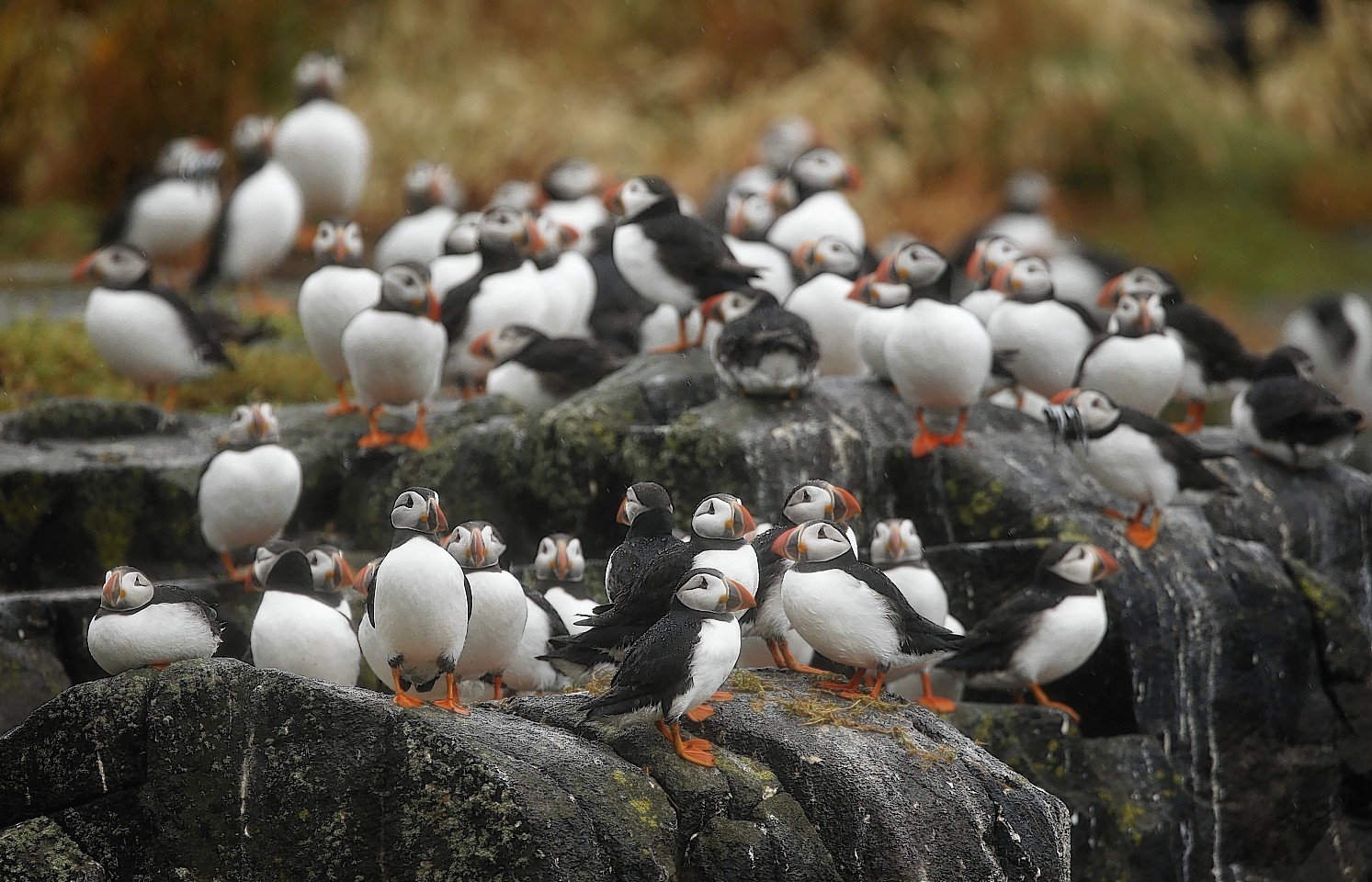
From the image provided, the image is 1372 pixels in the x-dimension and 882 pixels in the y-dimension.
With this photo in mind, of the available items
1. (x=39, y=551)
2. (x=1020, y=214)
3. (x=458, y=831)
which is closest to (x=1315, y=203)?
(x=1020, y=214)

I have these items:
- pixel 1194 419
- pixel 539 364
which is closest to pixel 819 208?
pixel 539 364

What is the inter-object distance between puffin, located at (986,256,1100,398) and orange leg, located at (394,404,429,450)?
2.95 metres

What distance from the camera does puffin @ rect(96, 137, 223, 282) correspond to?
37.0ft

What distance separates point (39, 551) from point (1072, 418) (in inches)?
191

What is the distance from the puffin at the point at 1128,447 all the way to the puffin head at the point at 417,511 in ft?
10.5

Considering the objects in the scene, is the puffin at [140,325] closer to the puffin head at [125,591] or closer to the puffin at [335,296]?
the puffin at [335,296]

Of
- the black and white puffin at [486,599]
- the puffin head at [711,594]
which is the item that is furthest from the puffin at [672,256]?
the puffin head at [711,594]

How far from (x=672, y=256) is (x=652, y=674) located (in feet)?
12.7

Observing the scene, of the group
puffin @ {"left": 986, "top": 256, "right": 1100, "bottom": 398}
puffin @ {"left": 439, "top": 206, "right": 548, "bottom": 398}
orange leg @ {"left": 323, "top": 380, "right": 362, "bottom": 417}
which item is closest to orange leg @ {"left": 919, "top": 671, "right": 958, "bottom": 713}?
puffin @ {"left": 986, "top": 256, "right": 1100, "bottom": 398}

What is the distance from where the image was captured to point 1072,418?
285 inches

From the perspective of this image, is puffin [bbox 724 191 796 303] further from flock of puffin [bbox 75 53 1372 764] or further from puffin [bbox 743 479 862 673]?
puffin [bbox 743 479 862 673]

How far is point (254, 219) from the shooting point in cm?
1102

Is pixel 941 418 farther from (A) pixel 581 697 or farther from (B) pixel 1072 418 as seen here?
(A) pixel 581 697

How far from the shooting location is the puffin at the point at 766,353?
288 inches
